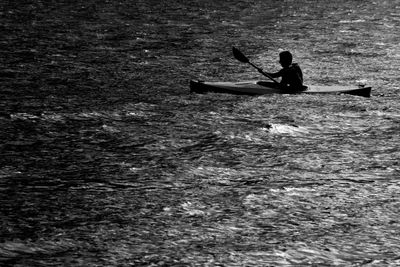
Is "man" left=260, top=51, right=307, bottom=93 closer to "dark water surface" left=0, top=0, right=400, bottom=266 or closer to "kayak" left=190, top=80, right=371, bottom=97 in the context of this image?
"kayak" left=190, top=80, right=371, bottom=97

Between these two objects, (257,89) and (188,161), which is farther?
(257,89)

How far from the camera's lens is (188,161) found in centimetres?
1308

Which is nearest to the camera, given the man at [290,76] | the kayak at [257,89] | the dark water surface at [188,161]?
the dark water surface at [188,161]

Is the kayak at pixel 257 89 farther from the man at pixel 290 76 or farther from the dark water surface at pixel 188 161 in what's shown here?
the dark water surface at pixel 188 161

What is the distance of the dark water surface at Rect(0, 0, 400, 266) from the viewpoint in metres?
9.46

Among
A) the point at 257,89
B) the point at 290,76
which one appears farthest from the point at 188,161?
the point at 290,76

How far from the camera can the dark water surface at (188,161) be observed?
9461 millimetres

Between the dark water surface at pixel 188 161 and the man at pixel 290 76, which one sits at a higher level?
the man at pixel 290 76

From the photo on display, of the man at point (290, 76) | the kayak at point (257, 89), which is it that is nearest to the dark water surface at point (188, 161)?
the kayak at point (257, 89)

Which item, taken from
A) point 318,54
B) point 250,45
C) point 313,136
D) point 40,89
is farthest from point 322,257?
point 250,45

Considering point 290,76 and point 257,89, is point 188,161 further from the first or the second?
point 290,76

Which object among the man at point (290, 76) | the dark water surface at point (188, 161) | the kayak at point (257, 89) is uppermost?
the man at point (290, 76)

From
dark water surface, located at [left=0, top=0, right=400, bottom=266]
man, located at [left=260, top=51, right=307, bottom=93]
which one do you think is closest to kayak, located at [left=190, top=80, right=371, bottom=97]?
man, located at [left=260, top=51, right=307, bottom=93]

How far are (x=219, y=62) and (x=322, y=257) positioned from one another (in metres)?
15.1
